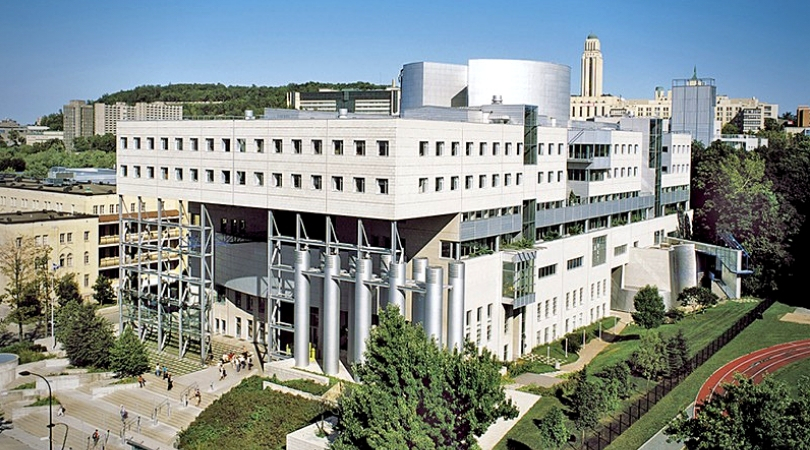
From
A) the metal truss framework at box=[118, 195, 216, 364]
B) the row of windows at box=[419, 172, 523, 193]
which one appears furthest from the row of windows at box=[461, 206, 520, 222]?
the metal truss framework at box=[118, 195, 216, 364]

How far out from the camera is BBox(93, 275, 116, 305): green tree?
7906cm

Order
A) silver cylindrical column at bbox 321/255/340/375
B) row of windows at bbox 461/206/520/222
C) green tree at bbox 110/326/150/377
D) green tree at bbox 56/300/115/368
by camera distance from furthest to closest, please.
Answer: green tree at bbox 56/300/115/368 < green tree at bbox 110/326/150/377 < row of windows at bbox 461/206/520/222 < silver cylindrical column at bbox 321/255/340/375

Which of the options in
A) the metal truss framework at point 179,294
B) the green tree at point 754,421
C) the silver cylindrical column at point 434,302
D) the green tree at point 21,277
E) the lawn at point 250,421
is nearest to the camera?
the green tree at point 754,421

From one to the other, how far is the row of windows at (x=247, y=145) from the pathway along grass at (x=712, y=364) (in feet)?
66.3

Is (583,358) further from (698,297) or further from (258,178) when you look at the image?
(258,178)

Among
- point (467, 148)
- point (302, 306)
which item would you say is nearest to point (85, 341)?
point (302, 306)

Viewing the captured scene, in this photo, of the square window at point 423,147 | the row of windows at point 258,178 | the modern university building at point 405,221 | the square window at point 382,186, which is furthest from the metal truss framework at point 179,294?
the square window at point 423,147

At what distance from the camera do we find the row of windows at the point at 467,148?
50438 millimetres

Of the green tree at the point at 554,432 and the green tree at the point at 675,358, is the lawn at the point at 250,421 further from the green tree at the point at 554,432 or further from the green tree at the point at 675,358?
the green tree at the point at 675,358

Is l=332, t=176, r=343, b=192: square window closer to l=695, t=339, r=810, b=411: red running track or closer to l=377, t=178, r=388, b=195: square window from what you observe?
l=377, t=178, r=388, b=195: square window

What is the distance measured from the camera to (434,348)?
37094mm

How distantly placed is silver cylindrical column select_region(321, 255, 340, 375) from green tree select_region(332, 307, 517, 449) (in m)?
14.8

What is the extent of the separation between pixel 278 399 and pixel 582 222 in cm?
3313

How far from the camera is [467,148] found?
54.0 m
